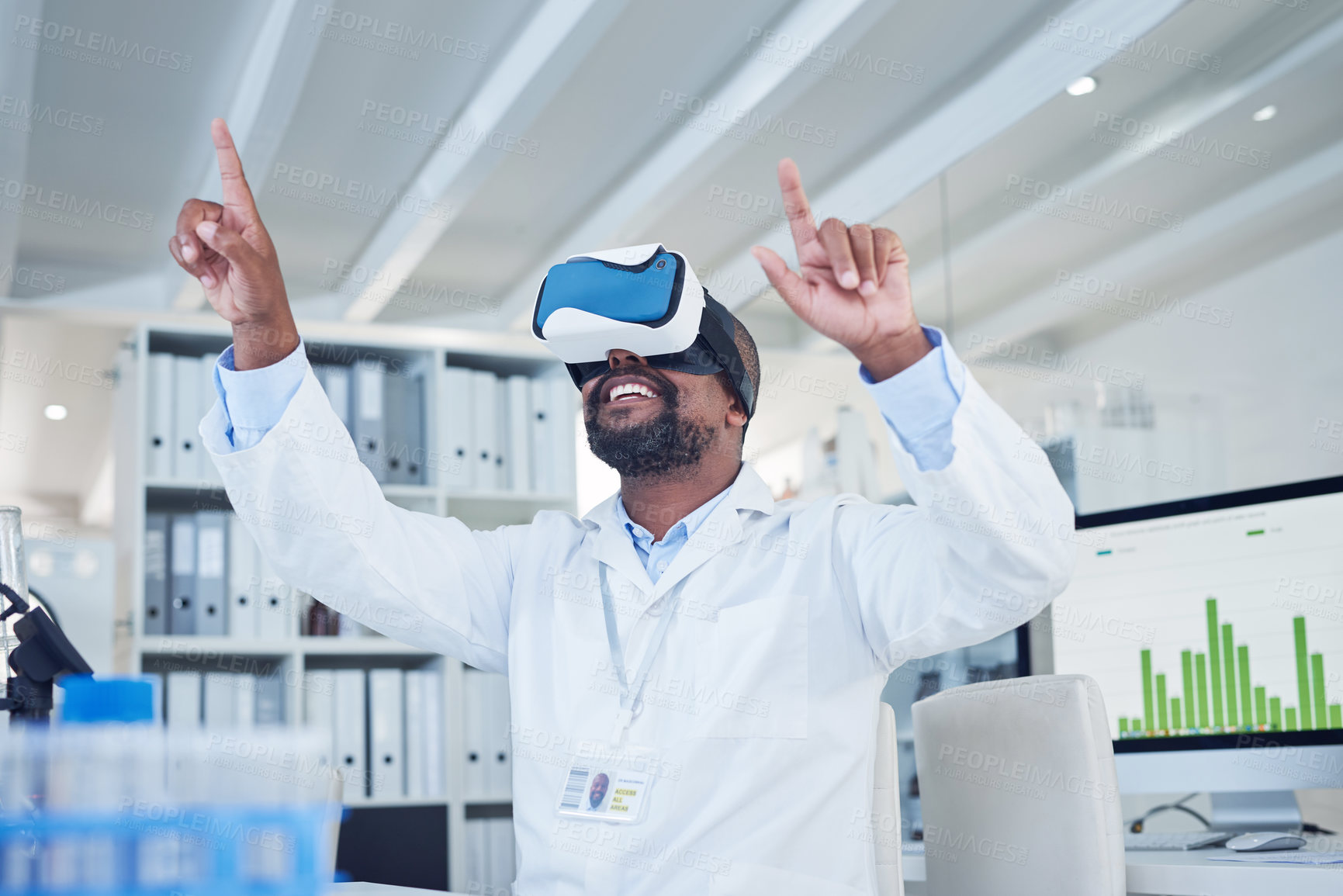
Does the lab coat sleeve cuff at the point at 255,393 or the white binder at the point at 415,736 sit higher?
the lab coat sleeve cuff at the point at 255,393

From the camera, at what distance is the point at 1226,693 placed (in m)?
2.04

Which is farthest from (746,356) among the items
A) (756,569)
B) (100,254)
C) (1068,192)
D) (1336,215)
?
(100,254)

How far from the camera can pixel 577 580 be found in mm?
1646

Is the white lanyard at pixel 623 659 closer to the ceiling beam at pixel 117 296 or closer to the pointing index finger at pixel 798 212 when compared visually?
the pointing index finger at pixel 798 212

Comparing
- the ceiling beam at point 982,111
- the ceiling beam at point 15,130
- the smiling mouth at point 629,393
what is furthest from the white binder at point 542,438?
the smiling mouth at point 629,393

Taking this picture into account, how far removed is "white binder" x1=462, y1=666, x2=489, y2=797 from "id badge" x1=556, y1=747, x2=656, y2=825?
1.88 metres

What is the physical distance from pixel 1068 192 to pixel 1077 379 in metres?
0.64

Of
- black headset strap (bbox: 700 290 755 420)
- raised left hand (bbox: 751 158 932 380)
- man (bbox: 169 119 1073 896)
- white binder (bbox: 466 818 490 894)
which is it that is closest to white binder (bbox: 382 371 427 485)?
white binder (bbox: 466 818 490 894)

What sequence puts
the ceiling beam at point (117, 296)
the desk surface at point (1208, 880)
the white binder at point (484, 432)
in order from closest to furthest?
1. the desk surface at point (1208, 880)
2. the white binder at point (484, 432)
3. the ceiling beam at point (117, 296)

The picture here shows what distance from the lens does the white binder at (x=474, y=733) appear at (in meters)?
3.25

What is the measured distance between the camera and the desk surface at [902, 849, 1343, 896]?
1396 mm

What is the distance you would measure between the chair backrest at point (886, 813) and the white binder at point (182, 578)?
2186mm

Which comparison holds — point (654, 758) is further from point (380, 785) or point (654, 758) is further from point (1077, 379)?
point (1077, 379)

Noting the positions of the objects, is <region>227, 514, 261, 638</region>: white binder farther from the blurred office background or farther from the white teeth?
the white teeth
